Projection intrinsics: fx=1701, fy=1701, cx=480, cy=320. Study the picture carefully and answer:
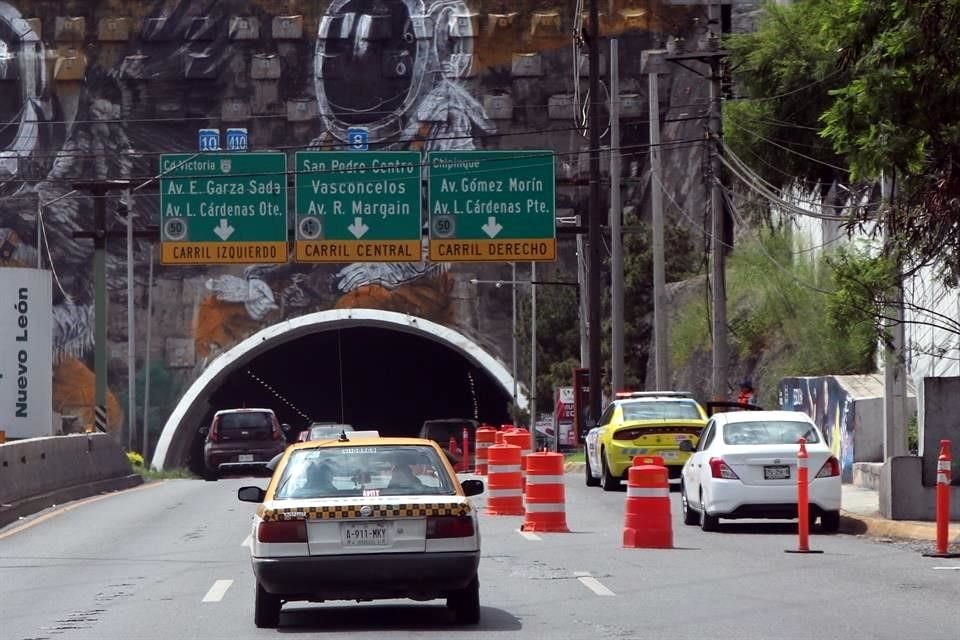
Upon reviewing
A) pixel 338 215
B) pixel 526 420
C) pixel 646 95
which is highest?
pixel 646 95

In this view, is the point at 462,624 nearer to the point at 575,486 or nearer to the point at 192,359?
the point at 575,486

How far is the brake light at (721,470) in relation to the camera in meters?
20.2

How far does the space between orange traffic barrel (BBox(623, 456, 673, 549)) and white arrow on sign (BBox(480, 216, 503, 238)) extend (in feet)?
72.7

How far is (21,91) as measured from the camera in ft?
204

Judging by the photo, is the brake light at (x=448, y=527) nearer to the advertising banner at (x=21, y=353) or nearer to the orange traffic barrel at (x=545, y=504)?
the orange traffic barrel at (x=545, y=504)

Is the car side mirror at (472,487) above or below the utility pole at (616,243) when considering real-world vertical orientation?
below

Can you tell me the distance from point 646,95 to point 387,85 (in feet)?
30.7

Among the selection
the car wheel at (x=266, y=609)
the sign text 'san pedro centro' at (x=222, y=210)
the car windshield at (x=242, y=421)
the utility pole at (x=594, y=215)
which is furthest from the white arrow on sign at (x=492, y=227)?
the car wheel at (x=266, y=609)

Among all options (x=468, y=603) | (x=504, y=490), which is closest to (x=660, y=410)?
(x=504, y=490)

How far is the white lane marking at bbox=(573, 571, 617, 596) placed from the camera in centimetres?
1419

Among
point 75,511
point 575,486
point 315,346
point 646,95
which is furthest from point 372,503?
point 315,346

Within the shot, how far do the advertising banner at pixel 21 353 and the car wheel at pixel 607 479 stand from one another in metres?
13.4

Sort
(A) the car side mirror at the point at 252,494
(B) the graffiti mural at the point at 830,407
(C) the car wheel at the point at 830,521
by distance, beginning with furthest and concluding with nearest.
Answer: (B) the graffiti mural at the point at 830,407 → (C) the car wheel at the point at 830,521 → (A) the car side mirror at the point at 252,494

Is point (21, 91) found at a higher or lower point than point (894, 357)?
higher
